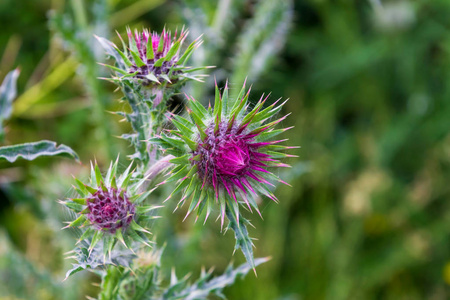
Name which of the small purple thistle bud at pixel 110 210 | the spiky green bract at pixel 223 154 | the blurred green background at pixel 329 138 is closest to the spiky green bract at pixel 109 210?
the small purple thistle bud at pixel 110 210

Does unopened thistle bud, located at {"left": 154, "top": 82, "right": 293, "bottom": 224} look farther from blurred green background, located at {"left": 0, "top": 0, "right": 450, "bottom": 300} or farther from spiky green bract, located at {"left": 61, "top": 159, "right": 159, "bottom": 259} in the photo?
blurred green background, located at {"left": 0, "top": 0, "right": 450, "bottom": 300}

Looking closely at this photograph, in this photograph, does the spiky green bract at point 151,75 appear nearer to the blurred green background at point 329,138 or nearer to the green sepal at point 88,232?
the green sepal at point 88,232

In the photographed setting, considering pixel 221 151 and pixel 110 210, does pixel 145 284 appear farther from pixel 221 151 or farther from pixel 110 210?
pixel 221 151

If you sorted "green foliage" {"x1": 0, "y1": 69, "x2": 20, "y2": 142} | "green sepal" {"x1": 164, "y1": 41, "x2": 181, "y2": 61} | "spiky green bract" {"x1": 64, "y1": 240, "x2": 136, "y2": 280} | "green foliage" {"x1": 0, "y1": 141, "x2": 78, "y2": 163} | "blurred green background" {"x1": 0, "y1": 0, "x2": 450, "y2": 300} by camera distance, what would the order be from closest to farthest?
1. "spiky green bract" {"x1": 64, "y1": 240, "x2": 136, "y2": 280}
2. "green sepal" {"x1": 164, "y1": 41, "x2": 181, "y2": 61}
3. "green foliage" {"x1": 0, "y1": 141, "x2": 78, "y2": 163}
4. "green foliage" {"x1": 0, "y1": 69, "x2": 20, "y2": 142}
5. "blurred green background" {"x1": 0, "y1": 0, "x2": 450, "y2": 300}

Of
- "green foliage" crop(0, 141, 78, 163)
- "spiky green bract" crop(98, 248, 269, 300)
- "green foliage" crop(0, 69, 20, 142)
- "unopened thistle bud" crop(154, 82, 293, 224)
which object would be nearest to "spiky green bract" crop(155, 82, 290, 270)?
"unopened thistle bud" crop(154, 82, 293, 224)

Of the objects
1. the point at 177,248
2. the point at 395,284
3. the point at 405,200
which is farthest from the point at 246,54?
the point at 395,284
